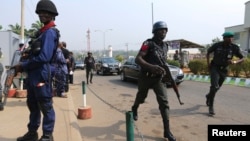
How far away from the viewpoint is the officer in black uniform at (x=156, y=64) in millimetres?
4742

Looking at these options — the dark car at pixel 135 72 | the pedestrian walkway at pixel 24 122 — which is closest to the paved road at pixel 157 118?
the pedestrian walkway at pixel 24 122

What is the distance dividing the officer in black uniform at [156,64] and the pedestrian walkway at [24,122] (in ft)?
4.84

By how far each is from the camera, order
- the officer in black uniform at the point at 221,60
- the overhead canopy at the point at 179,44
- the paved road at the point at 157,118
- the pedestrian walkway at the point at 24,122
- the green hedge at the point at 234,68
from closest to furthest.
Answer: the pedestrian walkway at the point at 24,122 < the paved road at the point at 157,118 < the officer in black uniform at the point at 221,60 < the green hedge at the point at 234,68 < the overhead canopy at the point at 179,44

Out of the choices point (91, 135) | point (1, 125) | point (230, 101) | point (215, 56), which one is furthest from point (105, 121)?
point (230, 101)

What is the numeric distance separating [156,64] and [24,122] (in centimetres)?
283

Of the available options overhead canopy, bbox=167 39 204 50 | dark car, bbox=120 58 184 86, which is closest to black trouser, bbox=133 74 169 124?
dark car, bbox=120 58 184 86

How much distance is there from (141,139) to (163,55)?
4.88 feet

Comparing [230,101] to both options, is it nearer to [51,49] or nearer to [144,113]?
[144,113]

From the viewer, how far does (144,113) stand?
287 inches

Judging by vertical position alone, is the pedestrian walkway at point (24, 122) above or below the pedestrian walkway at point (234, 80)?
below

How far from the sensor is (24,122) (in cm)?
569

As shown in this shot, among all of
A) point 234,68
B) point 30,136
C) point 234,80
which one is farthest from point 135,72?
point 30,136

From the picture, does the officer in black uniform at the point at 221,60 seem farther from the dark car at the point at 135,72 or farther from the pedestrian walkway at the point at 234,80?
the pedestrian walkway at the point at 234,80

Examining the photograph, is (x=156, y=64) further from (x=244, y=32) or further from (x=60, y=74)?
(x=244, y=32)
